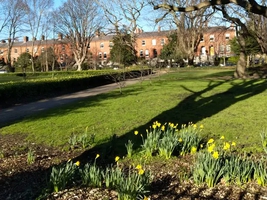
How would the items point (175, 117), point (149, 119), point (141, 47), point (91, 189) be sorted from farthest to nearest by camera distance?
1. point (141, 47)
2. point (175, 117)
3. point (149, 119)
4. point (91, 189)

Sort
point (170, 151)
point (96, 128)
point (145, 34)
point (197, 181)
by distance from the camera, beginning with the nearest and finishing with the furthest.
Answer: point (197, 181)
point (170, 151)
point (96, 128)
point (145, 34)

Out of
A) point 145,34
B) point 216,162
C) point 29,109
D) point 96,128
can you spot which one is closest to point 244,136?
point 216,162

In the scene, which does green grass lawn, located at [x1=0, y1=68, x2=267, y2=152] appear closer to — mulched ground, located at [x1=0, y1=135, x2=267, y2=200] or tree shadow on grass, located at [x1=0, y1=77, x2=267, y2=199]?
tree shadow on grass, located at [x1=0, y1=77, x2=267, y2=199]

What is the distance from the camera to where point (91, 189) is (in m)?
3.82

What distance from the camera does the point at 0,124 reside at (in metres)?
8.94

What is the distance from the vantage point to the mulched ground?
365 cm

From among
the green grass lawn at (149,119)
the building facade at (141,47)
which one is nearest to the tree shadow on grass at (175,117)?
the green grass lawn at (149,119)

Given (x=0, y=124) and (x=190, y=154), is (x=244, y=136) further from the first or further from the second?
(x=0, y=124)

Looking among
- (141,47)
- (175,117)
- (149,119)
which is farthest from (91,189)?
(141,47)

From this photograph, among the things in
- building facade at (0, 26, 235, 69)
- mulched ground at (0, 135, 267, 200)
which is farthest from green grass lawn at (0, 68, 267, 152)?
building facade at (0, 26, 235, 69)

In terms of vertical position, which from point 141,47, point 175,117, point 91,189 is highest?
point 141,47

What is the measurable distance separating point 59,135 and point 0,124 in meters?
2.96

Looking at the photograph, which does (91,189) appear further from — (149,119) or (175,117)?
(175,117)

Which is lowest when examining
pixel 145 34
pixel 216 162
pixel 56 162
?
pixel 56 162
